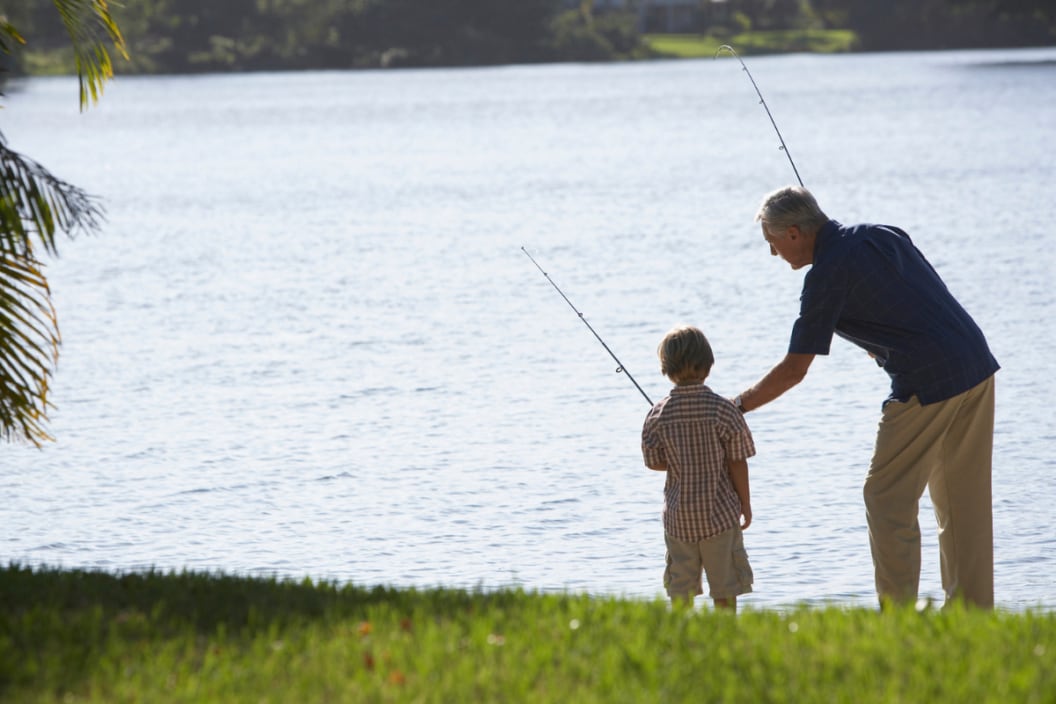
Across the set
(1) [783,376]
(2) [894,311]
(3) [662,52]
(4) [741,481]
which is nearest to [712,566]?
(4) [741,481]

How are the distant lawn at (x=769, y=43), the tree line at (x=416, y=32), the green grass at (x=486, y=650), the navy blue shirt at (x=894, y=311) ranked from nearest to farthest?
the green grass at (x=486, y=650), the navy blue shirt at (x=894, y=311), the tree line at (x=416, y=32), the distant lawn at (x=769, y=43)

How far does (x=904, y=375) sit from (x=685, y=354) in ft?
2.48

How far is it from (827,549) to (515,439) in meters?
3.00

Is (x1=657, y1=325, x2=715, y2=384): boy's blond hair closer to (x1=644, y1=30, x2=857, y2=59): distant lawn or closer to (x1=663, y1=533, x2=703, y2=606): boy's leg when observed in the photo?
(x1=663, y1=533, x2=703, y2=606): boy's leg

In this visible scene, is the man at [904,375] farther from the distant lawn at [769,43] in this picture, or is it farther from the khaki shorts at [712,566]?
the distant lawn at [769,43]

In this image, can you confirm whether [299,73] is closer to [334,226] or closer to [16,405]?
[334,226]

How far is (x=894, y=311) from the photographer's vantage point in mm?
5234

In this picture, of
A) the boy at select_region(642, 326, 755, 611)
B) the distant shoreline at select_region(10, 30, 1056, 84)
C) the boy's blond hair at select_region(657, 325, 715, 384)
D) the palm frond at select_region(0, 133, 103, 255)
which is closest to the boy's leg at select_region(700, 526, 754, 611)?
the boy at select_region(642, 326, 755, 611)

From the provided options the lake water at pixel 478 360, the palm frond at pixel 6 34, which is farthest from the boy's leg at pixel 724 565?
the palm frond at pixel 6 34

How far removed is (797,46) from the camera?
11044 centimetres

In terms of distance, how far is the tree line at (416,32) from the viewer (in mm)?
97500

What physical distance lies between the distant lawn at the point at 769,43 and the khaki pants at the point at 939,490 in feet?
332

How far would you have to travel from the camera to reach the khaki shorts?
5.34 metres

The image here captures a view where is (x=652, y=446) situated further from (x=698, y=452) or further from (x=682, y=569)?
(x=682, y=569)
